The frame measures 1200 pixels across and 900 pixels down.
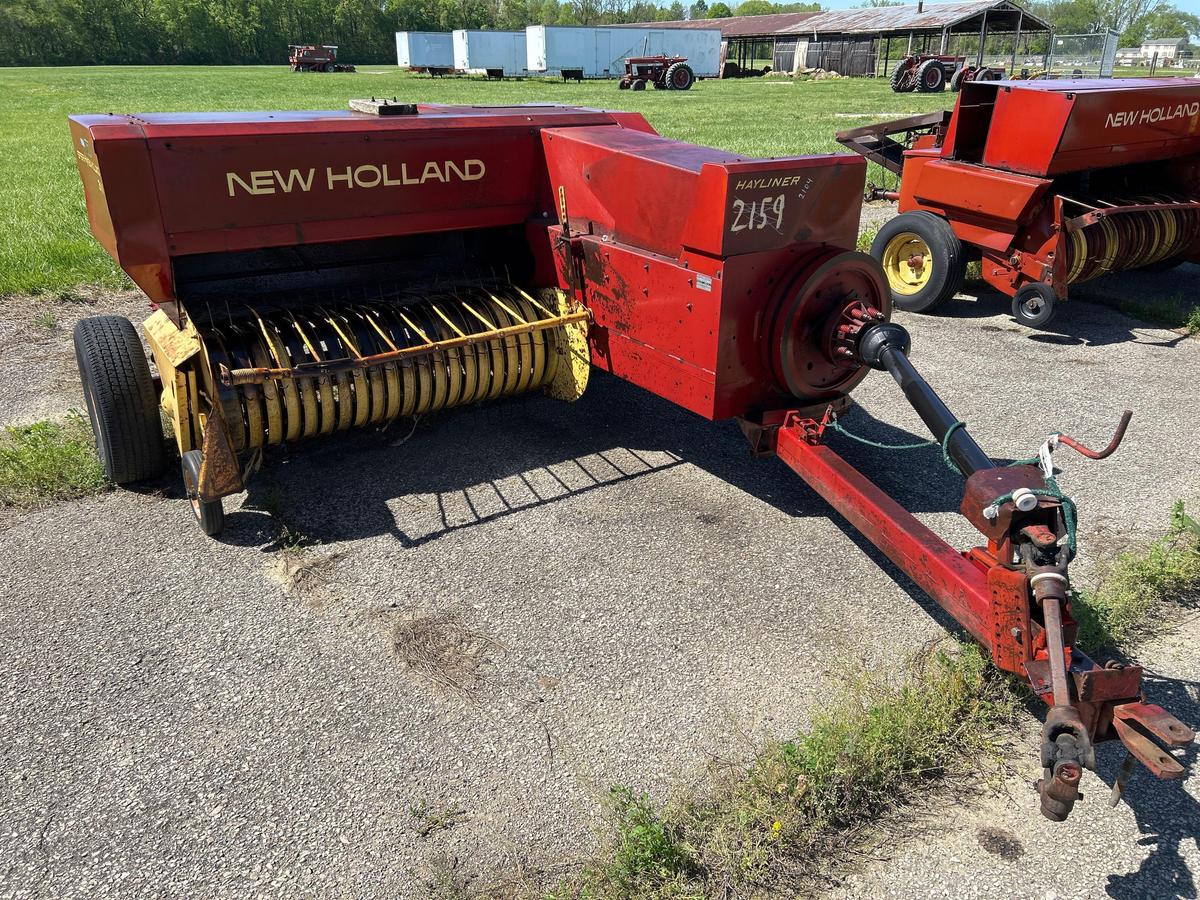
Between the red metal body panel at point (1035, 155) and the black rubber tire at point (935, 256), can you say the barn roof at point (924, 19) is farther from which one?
the black rubber tire at point (935, 256)

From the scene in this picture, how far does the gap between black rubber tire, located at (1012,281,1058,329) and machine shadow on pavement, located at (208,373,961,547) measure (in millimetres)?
2224

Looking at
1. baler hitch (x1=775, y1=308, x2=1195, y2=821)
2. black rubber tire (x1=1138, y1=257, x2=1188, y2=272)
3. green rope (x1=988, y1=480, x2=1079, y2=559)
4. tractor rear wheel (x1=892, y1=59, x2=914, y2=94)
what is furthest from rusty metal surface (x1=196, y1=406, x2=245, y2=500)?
tractor rear wheel (x1=892, y1=59, x2=914, y2=94)

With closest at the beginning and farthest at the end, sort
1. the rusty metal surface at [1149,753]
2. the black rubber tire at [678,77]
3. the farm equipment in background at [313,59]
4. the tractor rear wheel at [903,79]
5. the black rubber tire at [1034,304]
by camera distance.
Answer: the rusty metal surface at [1149,753]
the black rubber tire at [1034,304]
the tractor rear wheel at [903,79]
the black rubber tire at [678,77]
the farm equipment in background at [313,59]

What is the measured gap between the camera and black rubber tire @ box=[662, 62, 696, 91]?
35688 mm

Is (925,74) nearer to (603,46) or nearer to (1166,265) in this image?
(603,46)

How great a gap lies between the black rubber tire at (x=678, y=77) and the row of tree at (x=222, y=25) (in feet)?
144

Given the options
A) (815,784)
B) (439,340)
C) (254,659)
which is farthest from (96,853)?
(439,340)

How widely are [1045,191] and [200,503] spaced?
6.12m

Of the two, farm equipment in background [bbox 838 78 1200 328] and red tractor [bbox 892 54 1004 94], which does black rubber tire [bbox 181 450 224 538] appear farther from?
red tractor [bbox 892 54 1004 94]

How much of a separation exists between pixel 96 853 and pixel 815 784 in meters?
2.17

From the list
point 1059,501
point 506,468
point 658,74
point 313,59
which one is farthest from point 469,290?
point 313,59

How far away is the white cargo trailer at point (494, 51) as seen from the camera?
43.7 m

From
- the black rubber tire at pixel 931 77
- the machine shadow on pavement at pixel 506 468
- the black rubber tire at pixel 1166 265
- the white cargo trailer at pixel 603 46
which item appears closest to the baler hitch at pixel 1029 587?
the machine shadow on pavement at pixel 506 468

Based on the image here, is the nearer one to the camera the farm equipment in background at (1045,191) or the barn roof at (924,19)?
the farm equipment in background at (1045,191)
